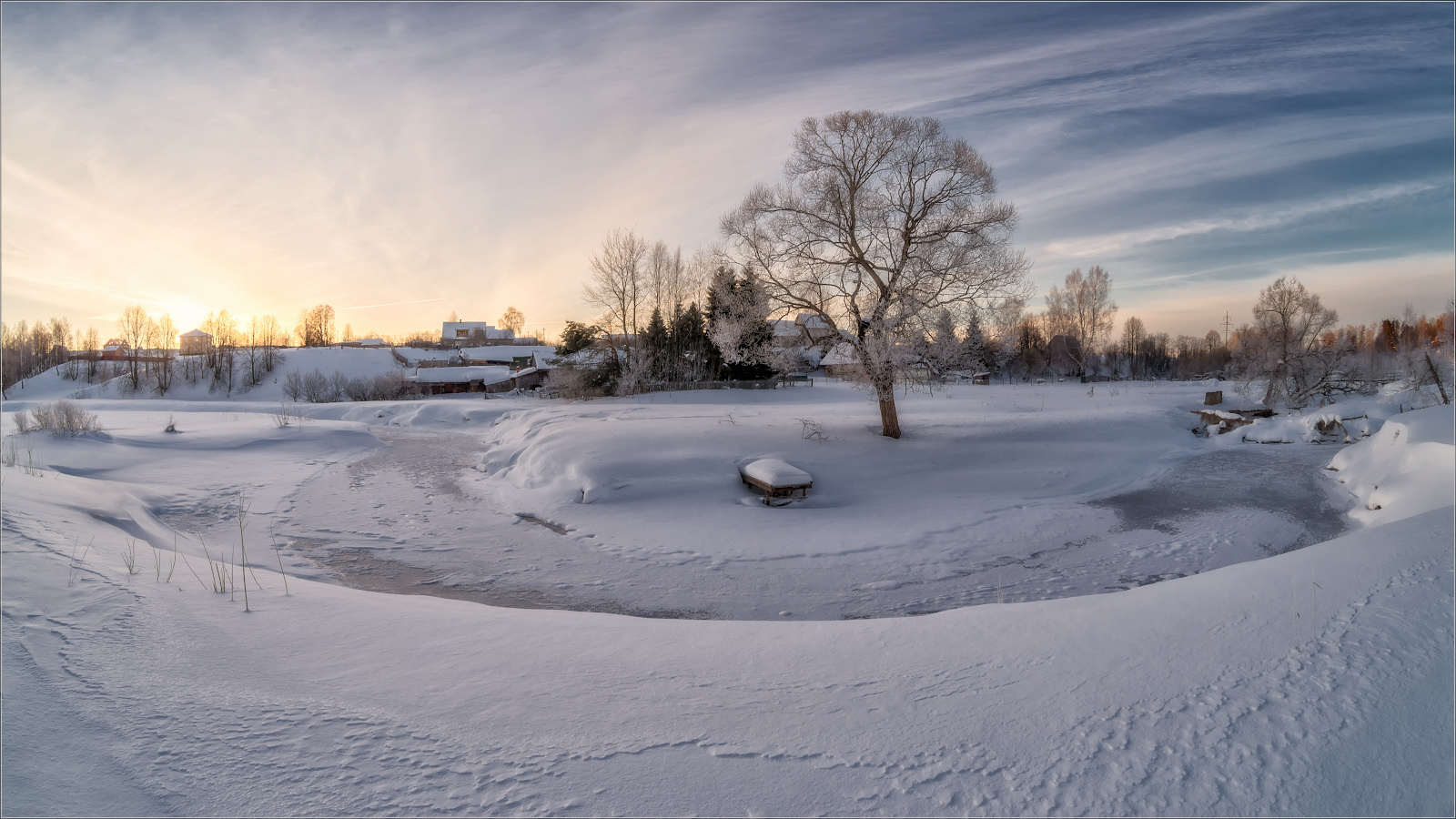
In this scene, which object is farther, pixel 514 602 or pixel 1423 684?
pixel 514 602

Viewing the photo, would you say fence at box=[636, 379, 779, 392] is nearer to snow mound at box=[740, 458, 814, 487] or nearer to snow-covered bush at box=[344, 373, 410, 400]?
snow-covered bush at box=[344, 373, 410, 400]

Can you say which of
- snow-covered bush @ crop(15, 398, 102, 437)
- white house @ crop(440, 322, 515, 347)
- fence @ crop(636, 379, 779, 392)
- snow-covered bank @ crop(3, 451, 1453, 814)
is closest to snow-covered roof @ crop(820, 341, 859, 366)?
snow-covered bank @ crop(3, 451, 1453, 814)

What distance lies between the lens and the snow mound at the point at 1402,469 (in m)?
10.6

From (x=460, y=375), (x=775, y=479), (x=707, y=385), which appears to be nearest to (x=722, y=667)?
(x=775, y=479)

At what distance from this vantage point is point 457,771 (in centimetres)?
298

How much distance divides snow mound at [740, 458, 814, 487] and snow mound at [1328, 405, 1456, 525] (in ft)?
31.1

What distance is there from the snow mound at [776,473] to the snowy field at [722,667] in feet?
4.66

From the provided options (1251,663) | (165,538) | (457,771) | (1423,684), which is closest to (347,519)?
(165,538)

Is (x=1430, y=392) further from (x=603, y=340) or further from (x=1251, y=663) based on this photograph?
(x=603, y=340)

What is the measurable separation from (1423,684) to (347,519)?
13423 mm

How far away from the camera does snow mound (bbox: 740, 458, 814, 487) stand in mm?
12508

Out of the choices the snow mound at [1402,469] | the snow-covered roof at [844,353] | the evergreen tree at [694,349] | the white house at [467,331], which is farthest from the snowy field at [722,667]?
the white house at [467,331]

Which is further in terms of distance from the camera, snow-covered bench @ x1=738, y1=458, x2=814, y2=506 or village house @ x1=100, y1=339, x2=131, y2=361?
village house @ x1=100, y1=339, x2=131, y2=361

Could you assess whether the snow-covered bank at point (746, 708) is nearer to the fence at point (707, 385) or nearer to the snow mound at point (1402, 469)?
the snow mound at point (1402, 469)
